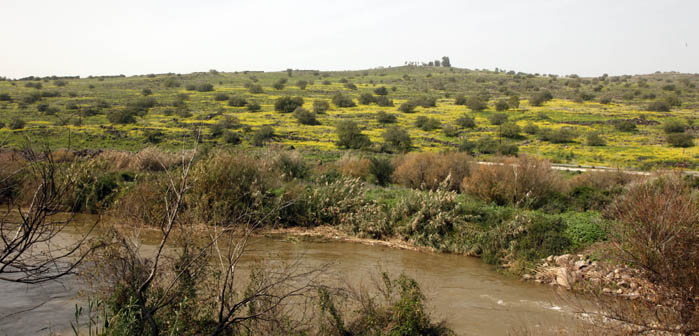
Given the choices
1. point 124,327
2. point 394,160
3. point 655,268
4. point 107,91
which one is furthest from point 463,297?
point 107,91

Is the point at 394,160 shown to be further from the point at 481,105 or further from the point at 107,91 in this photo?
the point at 107,91

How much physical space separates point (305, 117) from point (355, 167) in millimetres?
20889

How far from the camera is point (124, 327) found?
5781mm

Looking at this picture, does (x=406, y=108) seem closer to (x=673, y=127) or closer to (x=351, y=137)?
(x=351, y=137)

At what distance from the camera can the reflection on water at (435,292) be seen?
8898 millimetres

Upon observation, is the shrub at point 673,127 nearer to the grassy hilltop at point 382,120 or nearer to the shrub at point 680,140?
the grassy hilltop at point 382,120

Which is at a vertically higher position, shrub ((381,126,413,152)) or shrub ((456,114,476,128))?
shrub ((456,114,476,128))

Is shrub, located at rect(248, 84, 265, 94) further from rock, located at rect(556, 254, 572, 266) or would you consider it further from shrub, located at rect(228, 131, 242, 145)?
rock, located at rect(556, 254, 572, 266)

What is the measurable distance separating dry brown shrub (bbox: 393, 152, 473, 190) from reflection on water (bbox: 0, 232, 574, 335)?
6.50m

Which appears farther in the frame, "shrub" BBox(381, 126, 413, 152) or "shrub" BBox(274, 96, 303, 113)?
"shrub" BBox(274, 96, 303, 113)

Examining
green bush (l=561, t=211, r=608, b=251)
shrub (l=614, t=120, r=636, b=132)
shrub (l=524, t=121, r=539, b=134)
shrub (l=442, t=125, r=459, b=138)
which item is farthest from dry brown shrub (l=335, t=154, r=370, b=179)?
shrub (l=614, t=120, r=636, b=132)

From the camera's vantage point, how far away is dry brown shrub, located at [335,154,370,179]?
22.8 m

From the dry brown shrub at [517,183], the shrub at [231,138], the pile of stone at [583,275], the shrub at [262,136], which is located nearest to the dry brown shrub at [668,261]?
the pile of stone at [583,275]

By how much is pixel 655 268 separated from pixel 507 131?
34126 millimetres
